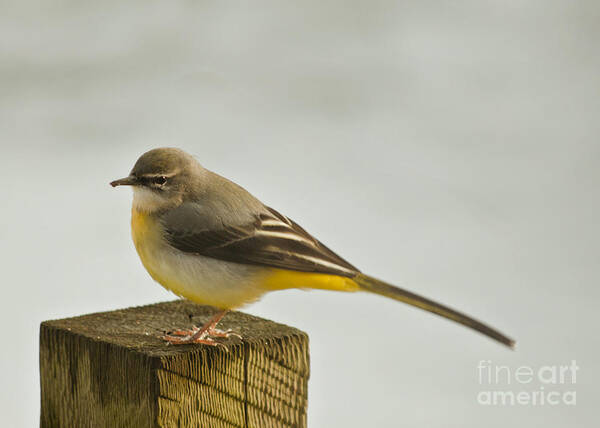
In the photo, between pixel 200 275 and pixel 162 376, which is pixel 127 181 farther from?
pixel 162 376

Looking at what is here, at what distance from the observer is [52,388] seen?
418 cm

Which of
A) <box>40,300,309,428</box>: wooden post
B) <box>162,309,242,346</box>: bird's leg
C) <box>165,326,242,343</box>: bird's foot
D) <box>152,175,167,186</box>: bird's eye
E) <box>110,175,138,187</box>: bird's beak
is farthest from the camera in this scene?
<box>152,175,167,186</box>: bird's eye

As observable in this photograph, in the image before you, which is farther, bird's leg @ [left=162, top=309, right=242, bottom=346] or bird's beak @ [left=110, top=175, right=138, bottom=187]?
A: bird's beak @ [left=110, top=175, right=138, bottom=187]

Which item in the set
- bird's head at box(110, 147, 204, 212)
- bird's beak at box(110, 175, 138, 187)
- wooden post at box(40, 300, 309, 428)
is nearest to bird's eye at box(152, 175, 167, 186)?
bird's head at box(110, 147, 204, 212)

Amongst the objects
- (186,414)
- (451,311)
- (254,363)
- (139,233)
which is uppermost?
(139,233)

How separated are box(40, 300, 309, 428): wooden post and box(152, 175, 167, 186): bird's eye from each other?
81 centimetres

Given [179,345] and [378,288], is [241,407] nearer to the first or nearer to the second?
[179,345]

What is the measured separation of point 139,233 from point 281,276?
35.8 inches

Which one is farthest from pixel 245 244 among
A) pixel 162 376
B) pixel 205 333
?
pixel 162 376

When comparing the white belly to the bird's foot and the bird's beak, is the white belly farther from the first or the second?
the bird's beak

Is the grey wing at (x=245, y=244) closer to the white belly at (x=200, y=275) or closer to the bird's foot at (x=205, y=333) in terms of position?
the white belly at (x=200, y=275)

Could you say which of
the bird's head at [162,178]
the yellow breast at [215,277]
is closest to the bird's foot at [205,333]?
the yellow breast at [215,277]

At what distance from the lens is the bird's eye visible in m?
4.49

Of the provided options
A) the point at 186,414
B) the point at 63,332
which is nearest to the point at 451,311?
the point at 186,414
